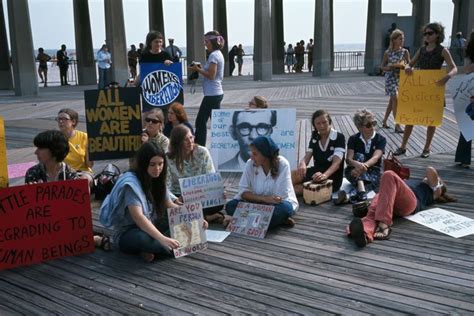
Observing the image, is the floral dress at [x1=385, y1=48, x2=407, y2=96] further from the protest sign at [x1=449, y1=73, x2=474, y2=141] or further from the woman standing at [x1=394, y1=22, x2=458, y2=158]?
the protest sign at [x1=449, y1=73, x2=474, y2=141]

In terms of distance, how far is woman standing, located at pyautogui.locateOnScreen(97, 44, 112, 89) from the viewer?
19703mm

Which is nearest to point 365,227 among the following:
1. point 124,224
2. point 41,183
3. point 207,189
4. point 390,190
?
→ point 390,190

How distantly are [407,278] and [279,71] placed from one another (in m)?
27.7

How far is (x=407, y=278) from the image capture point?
13.5 feet

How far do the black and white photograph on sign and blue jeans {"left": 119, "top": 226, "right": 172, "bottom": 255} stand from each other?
298 centimetres

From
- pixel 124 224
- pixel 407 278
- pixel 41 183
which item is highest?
pixel 41 183

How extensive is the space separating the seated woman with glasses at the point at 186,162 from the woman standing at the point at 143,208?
903 mm

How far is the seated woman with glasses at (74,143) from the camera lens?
20.2 ft

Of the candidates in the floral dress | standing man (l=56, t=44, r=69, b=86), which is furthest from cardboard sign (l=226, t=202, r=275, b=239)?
standing man (l=56, t=44, r=69, b=86)

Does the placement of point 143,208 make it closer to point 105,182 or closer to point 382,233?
point 105,182

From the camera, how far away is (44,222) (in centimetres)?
450

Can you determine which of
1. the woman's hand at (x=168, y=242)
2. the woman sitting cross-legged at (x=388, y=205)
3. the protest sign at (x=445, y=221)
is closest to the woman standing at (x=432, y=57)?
the woman sitting cross-legged at (x=388, y=205)

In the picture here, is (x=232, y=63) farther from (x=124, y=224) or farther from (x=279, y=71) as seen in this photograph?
(x=124, y=224)

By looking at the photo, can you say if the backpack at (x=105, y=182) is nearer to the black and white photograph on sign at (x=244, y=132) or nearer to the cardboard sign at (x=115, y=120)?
the cardboard sign at (x=115, y=120)
